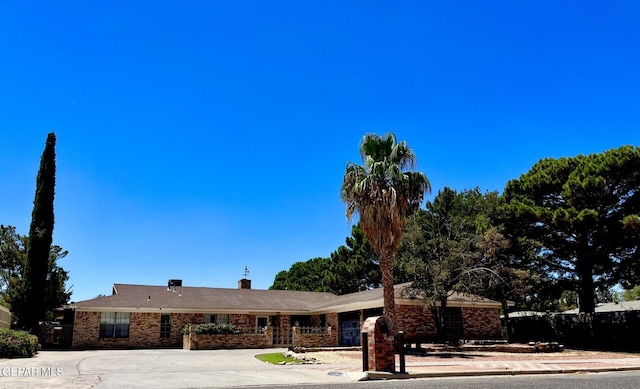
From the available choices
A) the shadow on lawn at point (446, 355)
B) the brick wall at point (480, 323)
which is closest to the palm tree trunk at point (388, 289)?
the shadow on lawn at point (446, 355)

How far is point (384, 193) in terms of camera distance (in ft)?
73.7

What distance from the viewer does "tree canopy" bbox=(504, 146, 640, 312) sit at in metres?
26.6

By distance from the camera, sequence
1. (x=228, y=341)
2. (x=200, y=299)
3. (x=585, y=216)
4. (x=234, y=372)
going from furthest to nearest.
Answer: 1. (x=200, y=299)
2. (x=228, y=341)
3. (x=585, y=216)
4. (x=234, y=372)

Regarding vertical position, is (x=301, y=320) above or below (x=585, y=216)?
below

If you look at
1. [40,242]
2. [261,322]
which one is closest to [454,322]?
[261,322]

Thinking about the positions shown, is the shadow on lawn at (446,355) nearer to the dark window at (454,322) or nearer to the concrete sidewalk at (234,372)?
the concrete sidewalk at (234,372)

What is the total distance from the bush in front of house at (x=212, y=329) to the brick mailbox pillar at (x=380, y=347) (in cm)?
1730

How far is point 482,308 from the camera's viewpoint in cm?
3084

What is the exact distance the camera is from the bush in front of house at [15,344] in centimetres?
2056

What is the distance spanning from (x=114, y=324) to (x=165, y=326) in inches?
120

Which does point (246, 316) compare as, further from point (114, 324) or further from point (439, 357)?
point (439, 357)

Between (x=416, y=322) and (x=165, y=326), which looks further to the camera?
(x=165, y=326)

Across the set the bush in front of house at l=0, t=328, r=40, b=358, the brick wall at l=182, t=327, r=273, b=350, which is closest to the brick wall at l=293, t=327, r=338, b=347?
the brick wall at l=182, t=327, r=273, b=350

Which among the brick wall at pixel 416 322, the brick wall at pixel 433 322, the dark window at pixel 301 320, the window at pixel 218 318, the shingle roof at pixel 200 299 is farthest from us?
the dark window at pixel 301 320
